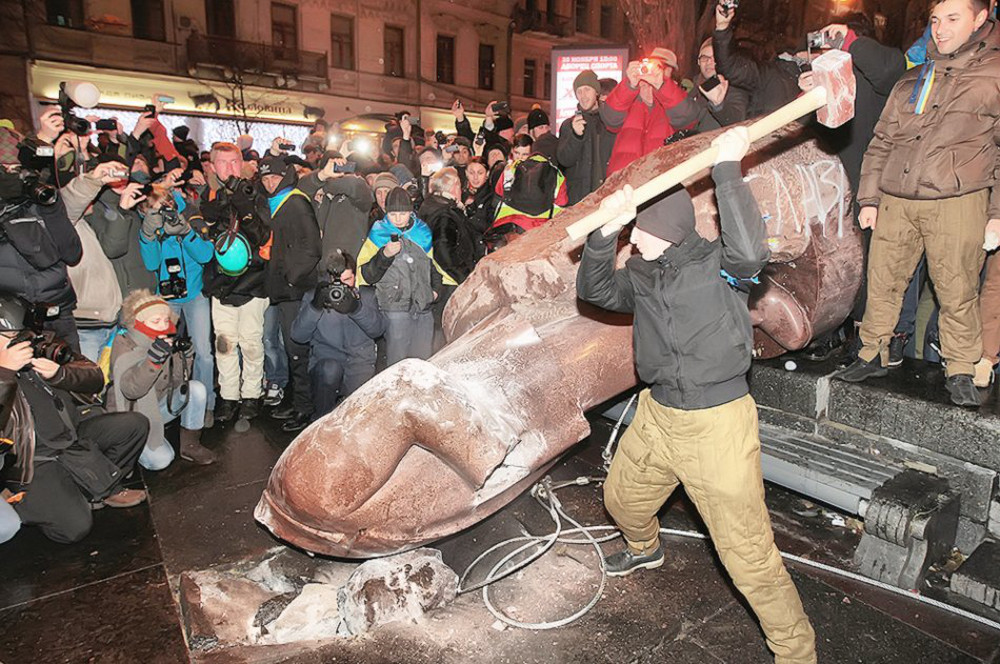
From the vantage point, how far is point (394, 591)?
10.3 feet

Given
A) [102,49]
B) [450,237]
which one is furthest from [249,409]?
[102,49]

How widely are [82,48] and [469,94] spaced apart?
1455 centimetres

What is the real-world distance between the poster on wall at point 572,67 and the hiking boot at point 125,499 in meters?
7.66

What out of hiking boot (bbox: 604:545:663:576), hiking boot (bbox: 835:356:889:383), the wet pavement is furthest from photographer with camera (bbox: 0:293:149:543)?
hiking boot (bbox: 835:356:889:383)

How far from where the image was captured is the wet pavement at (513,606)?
292 centimetres

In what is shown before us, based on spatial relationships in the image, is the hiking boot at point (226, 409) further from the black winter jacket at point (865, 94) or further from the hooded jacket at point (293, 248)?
the black winter jacket at point (865, 94)

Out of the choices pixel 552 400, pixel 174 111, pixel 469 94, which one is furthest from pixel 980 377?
pixel 469 94

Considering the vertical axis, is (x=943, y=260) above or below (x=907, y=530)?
above

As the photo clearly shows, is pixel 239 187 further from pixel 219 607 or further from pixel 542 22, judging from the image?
pixel 542 22

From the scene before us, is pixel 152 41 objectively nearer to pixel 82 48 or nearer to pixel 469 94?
pixel 82 48

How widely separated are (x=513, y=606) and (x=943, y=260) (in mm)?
2943

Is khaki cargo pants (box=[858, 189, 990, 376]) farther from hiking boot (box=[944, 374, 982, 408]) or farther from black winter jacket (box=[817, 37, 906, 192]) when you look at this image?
black winter jacket (box=[817, 37, 906, 192])

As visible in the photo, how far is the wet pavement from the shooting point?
2.92 metres

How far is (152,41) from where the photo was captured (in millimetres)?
21109
